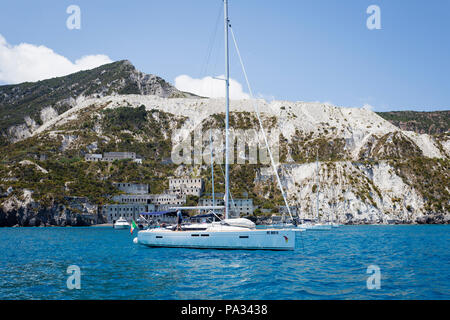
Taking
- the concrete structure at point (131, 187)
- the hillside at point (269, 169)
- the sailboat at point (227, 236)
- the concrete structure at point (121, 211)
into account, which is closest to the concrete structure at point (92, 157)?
the hillside at point (269, 169)

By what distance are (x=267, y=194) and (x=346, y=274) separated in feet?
404

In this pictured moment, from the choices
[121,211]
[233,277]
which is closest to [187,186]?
[121,211]

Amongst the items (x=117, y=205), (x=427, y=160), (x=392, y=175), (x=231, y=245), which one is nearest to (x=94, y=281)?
(x=231, y=245)

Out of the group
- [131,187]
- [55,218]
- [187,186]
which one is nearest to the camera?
[55,218]

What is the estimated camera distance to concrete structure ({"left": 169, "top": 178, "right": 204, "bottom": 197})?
140525 mm

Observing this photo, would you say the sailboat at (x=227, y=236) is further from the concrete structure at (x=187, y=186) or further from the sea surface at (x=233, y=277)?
the concrete structure at (x=187, y=186)

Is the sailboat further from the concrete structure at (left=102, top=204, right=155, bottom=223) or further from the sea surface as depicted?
the concrete structure at (left=102, top=204, right=155, bottom=223)

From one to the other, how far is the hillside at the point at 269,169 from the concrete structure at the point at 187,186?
479 centimetres

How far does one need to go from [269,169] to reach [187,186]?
1341 inches

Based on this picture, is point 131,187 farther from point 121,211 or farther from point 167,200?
point 167,200

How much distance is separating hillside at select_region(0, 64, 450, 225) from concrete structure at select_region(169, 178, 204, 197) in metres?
4.79

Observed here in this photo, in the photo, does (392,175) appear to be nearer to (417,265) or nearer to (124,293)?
(417,265)

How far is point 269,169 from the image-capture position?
15000cm

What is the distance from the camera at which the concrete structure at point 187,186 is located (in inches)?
5532
